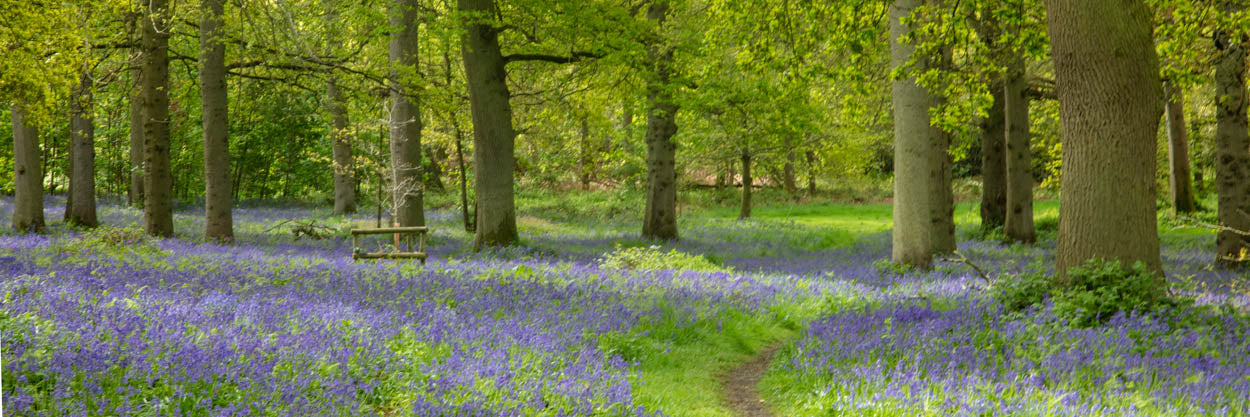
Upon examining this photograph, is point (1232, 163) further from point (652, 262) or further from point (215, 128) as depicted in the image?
point (215, 128)

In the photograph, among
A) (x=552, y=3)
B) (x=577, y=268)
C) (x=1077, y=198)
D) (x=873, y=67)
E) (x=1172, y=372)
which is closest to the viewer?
(x=1172, y=372)

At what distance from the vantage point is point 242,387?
4215mm

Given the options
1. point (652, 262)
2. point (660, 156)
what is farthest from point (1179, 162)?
point (652, 262)

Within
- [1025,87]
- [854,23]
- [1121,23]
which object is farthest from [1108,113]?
[1025,87]

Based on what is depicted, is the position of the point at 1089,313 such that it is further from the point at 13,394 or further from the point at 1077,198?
the point at 13,394

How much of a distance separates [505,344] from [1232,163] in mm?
14077

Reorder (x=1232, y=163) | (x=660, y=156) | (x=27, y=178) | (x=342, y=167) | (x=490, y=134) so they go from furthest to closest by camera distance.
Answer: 1. (x=342, y=167)
2. (x=660, y=156)
3. (x=27, y=178)
4. (x=490, y=134)
5. (x=1232, y=163)

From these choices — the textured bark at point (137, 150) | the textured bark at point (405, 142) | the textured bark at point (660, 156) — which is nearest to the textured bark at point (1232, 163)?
the textured bark at point (660, 156)

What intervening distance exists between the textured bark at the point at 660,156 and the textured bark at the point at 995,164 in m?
8.17

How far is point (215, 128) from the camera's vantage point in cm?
1563

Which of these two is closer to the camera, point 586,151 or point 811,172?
point 586,151

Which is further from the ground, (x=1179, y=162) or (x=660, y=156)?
(x=660, y=156)

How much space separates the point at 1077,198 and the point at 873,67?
46.5ft

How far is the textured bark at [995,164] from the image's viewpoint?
2064cm
